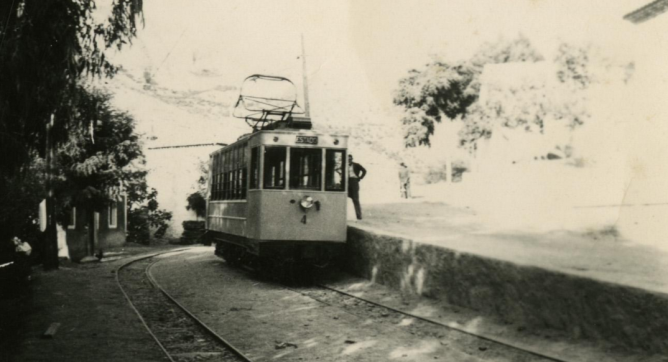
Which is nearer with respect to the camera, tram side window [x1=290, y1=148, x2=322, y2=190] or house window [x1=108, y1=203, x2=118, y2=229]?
tram side window [x1=290, y1=148, x2=322, y2=190]

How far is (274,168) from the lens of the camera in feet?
41.1

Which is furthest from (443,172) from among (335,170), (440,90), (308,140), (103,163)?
(308,140)

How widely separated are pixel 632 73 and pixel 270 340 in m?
5.71

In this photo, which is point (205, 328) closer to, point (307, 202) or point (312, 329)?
point (312, 329)

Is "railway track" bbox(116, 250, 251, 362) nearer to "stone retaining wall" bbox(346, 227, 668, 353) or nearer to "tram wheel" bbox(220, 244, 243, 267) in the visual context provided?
"tram wheel" bbox(220, 244, 243, 267)

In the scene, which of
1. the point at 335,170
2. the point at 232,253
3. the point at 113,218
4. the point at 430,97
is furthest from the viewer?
the point at 113,218

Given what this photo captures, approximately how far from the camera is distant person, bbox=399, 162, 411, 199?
2434 cm

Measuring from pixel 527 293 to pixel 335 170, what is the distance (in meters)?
5.52

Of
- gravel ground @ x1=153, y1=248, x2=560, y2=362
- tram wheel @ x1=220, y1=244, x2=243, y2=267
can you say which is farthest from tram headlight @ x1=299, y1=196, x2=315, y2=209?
tram wheel @ x1=220, y1=244, x2=243, y2=267

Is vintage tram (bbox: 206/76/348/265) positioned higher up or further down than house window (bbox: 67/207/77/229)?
higher up

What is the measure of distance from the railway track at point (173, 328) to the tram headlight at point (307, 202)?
9.58 feet

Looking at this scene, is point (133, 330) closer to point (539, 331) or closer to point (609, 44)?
point (539, 331)

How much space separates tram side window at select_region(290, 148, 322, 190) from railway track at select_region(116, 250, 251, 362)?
3.18 meters

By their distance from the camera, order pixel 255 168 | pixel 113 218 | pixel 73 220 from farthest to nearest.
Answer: pixel 113 218 → pixel 73 220 → pixel 255 168
